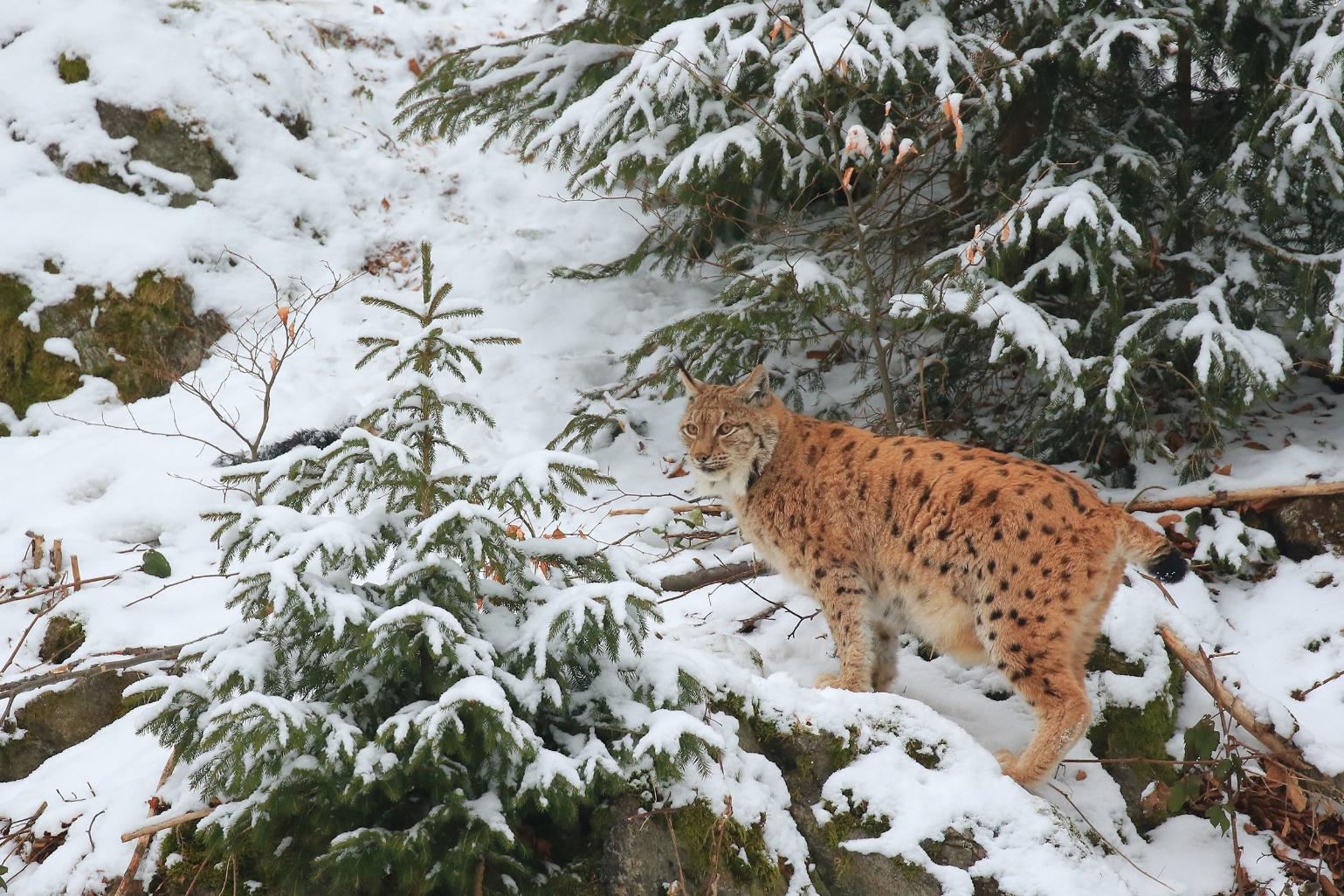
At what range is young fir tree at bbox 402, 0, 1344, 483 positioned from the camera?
563cm

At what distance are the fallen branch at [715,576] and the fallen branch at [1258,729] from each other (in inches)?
92.1

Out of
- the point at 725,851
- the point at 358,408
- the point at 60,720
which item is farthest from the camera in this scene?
the point at 358,408

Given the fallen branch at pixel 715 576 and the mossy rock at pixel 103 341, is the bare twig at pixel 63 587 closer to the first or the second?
the mossy rock at pixel 103 341

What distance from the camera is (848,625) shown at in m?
4.84

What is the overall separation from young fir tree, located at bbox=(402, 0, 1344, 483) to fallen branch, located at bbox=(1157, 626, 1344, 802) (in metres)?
1.62

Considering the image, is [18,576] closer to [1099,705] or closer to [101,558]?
[101,558]

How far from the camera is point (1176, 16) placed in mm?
5629

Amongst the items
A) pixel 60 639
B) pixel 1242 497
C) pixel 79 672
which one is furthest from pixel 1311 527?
pixel 60 639

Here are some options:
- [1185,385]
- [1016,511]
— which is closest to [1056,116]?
[1185,385]

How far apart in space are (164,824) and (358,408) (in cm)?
483

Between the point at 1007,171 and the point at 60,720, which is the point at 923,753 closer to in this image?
the point at 1007,171

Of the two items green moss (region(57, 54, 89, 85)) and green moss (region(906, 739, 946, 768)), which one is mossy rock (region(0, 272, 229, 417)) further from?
green moss (region(906, 739, 946, 768))

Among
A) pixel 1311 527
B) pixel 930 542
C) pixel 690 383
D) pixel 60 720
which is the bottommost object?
pixel 60 720

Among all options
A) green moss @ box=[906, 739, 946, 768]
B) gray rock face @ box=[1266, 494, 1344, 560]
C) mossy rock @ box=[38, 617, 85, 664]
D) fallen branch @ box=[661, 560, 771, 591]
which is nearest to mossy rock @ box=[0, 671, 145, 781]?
mossy rock @ box=[38, 617, 85, 664]
